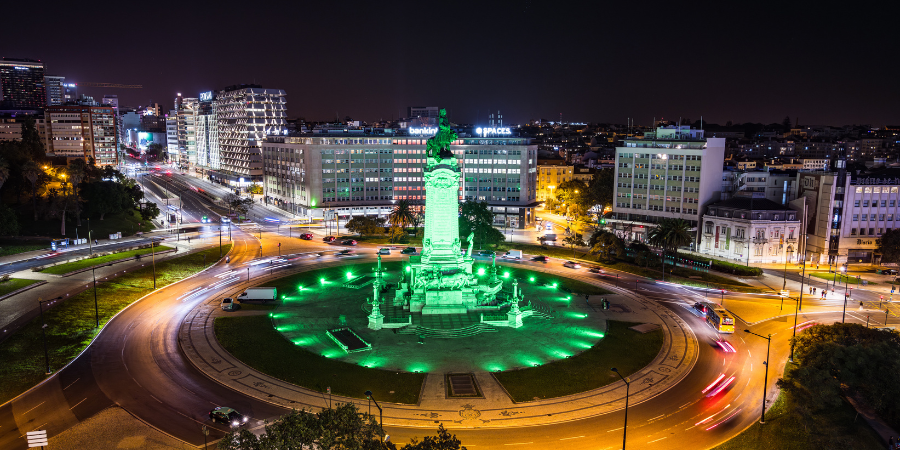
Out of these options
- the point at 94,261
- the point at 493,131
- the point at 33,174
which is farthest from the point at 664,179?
the point at 33,174

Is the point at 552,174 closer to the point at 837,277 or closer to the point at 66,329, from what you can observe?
the point at 837,277

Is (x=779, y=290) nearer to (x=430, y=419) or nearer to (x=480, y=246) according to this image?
(x=480, y=246)

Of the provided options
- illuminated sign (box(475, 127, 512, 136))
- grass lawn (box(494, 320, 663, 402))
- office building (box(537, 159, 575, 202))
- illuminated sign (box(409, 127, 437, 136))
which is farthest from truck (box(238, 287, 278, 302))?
office building (box(537, 159, 575, 202))

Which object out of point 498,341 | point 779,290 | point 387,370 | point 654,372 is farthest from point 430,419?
point 779,290

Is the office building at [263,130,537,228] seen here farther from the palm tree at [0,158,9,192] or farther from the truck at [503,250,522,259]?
the palm tree at [0,158,9,192]

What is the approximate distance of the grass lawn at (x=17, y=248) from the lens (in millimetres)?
102750

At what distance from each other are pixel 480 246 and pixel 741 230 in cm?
5393

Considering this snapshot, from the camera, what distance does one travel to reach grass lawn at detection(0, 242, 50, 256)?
10275cm

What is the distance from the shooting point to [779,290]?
9156 cm

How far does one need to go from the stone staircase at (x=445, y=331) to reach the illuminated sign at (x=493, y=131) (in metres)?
99.5

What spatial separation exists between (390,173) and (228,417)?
12306cm

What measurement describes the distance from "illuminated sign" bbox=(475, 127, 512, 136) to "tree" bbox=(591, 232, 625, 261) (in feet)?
195

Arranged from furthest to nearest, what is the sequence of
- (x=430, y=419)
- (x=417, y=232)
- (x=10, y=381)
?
(x=417, y=232), (x=10, y=381), (x=430, y=419)

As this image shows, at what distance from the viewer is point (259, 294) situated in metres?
81.6
